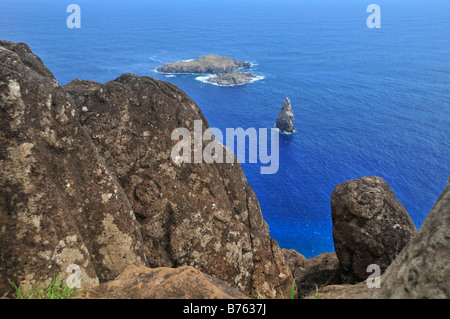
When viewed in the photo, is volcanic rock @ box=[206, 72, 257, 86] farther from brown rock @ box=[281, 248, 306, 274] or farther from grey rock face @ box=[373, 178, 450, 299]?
grey rock face @ box=[373, 178, 450, 299]

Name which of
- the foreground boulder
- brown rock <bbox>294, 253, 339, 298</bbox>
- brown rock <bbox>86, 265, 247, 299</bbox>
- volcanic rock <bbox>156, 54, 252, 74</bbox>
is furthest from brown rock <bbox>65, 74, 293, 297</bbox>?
volcanic rock <bbox>156, 54, 252, 74</bbox>

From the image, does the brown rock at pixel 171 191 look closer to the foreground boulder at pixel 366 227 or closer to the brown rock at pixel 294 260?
the foreground boulder at pixel 366 227

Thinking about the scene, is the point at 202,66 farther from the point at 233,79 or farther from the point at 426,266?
the point at 426,266

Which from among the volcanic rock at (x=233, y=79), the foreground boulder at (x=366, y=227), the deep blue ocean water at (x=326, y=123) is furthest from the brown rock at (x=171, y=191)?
the volcanic rock at (x=233, y=79)

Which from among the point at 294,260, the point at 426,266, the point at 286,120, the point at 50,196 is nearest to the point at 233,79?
the point at 286,120

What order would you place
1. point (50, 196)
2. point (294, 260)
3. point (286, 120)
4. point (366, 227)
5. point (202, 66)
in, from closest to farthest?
point (50, 196) < point (366, 227) < point (294, 260) < point (286, 120) < point (202, 66)
